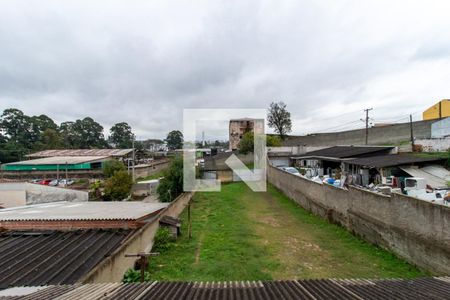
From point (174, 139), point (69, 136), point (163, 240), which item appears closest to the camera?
point (163, 240)

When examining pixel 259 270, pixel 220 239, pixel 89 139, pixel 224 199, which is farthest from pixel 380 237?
pixel 89 139

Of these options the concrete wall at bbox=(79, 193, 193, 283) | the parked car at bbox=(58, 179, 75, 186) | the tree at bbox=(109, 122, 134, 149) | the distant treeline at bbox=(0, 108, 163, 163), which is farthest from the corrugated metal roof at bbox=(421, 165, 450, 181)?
the tree at bbox=(109, 122, 134, 149)

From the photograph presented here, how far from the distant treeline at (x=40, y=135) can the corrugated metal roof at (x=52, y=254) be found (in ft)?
154

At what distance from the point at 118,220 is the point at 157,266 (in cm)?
208

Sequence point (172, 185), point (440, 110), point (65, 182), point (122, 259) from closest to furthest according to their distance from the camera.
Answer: point (122, 259)
point (172, 185)
point (440, 110)
point (65, 182)

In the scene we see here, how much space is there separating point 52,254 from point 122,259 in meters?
1.65

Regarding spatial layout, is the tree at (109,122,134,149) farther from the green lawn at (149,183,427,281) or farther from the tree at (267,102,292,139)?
the green lawn at (149,183,427,281)

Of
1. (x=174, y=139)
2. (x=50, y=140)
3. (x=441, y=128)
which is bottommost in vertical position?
(x=441, y=128)

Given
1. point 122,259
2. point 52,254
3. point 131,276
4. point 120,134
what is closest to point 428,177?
point 131,276

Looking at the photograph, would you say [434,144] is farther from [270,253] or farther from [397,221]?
[270,253]

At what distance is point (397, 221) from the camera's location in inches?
233

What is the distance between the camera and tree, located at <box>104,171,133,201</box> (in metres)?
18.7

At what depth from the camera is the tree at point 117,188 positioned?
18.7 meters

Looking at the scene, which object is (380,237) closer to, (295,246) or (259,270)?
(295,246)
